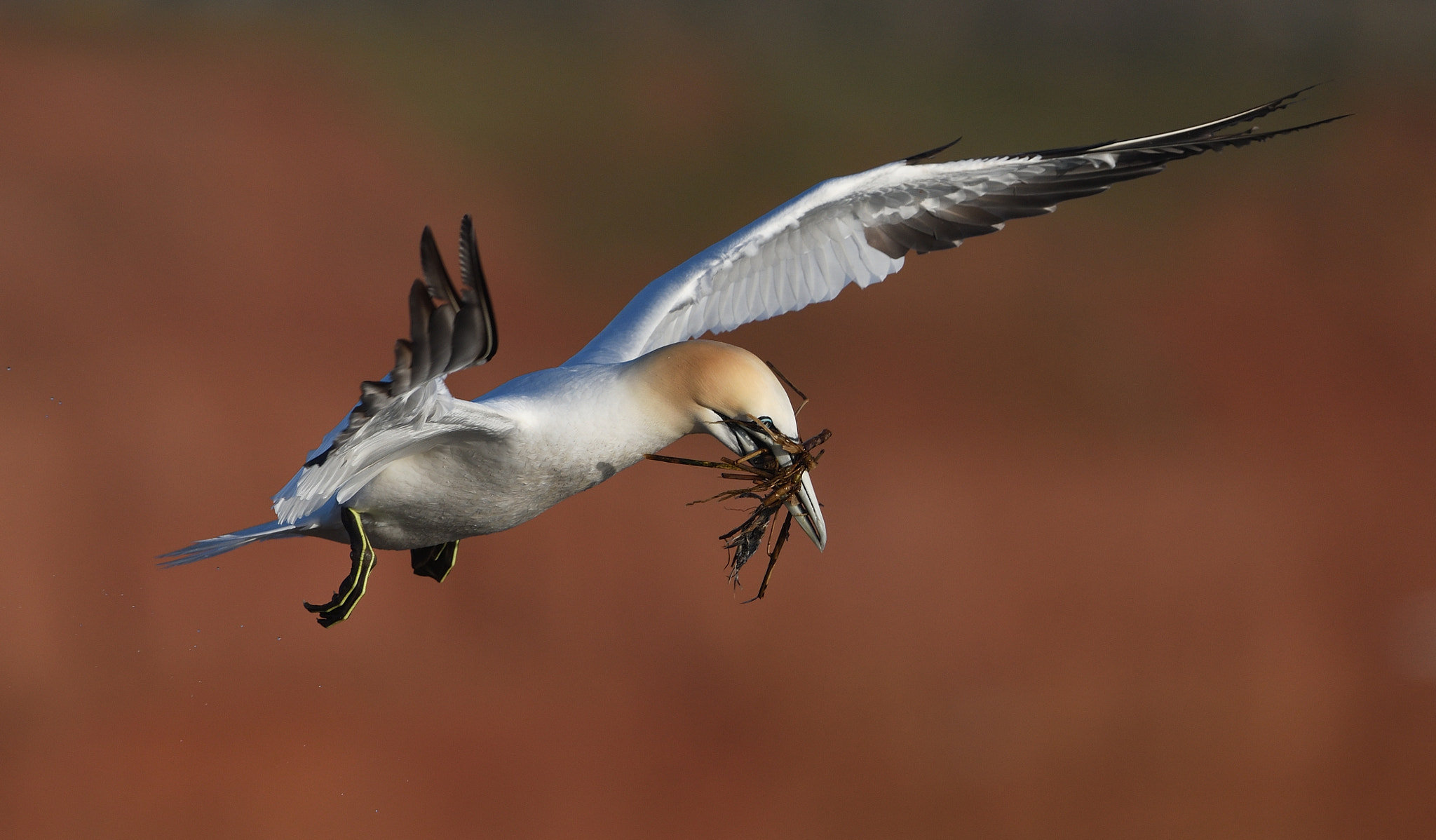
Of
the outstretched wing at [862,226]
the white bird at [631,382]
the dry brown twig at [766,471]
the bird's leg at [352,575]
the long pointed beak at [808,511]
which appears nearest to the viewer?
the white bird at [631,382]

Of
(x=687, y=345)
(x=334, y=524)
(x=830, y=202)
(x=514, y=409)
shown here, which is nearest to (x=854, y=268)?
(x=830, y=202)

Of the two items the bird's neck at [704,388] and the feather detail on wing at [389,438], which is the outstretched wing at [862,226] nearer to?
the bird's neck at [704,388]

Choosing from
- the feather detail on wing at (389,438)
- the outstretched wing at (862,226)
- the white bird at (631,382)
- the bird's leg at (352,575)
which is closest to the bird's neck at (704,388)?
the white bird at (631,382)

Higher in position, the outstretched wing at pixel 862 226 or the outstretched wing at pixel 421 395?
the outstretched wing at pixel 862 226

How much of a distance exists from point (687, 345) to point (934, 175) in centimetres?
135

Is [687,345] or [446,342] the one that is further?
[687,345]

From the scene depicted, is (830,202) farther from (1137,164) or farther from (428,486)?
(428,486)

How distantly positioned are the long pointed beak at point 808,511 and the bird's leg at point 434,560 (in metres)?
1.45

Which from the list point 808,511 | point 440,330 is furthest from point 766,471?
point 440,330

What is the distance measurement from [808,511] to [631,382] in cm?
57

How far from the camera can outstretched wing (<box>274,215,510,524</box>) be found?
1940 mm

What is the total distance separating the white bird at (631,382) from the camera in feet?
7.63

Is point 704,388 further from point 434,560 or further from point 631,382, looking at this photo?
point 434,560

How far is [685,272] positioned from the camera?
4.00m
